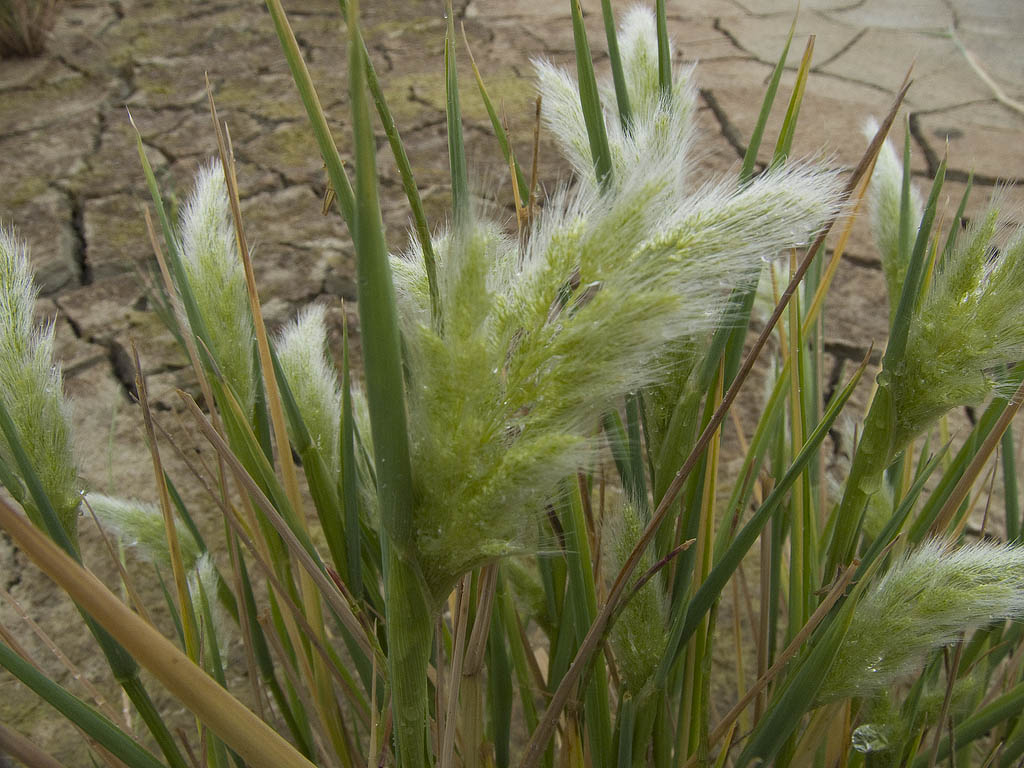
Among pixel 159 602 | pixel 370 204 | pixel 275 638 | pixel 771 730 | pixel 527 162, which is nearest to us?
pixel 370 204

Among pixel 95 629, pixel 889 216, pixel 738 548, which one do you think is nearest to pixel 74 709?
pixel 95 629

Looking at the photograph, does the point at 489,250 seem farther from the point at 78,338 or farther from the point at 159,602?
the point at 78,338

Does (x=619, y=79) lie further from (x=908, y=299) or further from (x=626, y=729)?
(x=626, y=729)

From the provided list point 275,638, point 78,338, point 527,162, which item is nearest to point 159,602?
point 78,338

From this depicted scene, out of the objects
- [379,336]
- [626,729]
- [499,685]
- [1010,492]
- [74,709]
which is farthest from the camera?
[1010,492]

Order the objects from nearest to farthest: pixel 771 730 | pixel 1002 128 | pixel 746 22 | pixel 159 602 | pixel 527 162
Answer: pixel 771 730
pixel 159 602
pixel 527 162
pixel 1002 128
pixel 746 22

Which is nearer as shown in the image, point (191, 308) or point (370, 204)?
point (370, 204)

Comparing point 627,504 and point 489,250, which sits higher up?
point 489,250

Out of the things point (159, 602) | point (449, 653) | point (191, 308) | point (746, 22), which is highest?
point (746, 22)
